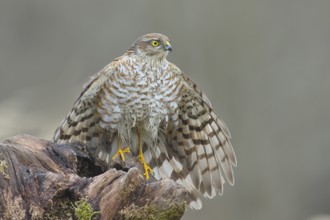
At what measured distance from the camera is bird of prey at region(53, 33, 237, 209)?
547 centimetres

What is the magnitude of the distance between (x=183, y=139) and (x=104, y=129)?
0.59 metres

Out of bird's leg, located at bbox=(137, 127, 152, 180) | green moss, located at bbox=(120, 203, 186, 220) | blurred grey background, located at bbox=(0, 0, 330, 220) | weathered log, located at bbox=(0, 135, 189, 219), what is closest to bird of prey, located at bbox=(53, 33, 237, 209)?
bird's leg, located at bbox=(137, 127, 152, 180)

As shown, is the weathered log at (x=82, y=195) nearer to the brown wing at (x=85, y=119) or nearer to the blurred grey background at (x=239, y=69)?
the brown wing at (x=85, y=119)

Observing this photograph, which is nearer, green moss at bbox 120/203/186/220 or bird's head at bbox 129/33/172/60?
green moss at bbox 120/203/186/220

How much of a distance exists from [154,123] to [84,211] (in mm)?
1854

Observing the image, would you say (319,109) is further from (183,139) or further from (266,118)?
(183,139)

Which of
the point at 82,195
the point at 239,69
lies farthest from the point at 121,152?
the point at 239,69

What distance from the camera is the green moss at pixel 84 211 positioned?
12.3ft

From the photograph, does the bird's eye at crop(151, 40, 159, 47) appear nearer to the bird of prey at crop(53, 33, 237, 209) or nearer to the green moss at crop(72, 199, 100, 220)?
the bird of prey at crop(53, 33, 237, 209)

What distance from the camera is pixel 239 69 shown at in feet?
28.4

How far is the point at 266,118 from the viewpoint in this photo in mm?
8656

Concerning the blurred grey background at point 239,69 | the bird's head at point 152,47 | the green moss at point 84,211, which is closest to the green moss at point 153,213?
the green moss at point 84,211

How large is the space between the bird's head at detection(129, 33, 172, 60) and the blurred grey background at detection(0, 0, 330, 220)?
266 centimetres

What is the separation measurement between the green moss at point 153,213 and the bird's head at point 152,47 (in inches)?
84.8
